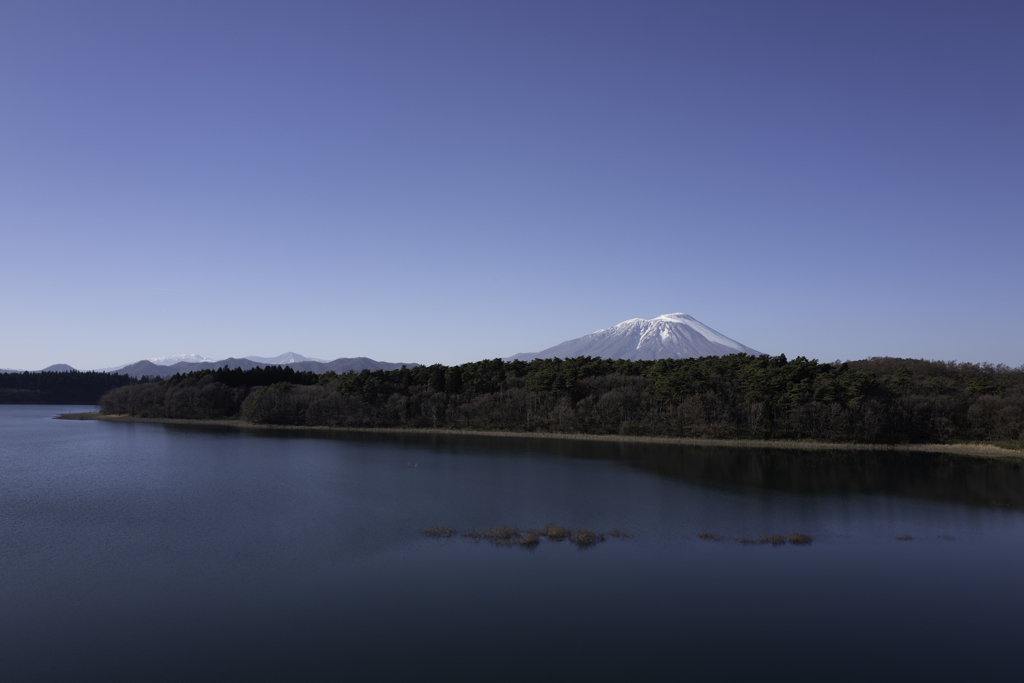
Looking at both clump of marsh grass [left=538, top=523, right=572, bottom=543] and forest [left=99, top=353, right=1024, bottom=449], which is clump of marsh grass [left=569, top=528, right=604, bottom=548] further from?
forest [left=99, top=353, right=1024, bottom=449]

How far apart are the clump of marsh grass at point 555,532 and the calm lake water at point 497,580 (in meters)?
0.86

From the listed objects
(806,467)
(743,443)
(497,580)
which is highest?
(743,443)

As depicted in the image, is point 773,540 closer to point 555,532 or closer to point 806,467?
point 555,532

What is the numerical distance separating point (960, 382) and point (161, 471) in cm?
9422

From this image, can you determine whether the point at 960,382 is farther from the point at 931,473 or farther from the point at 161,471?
the point at 161,471

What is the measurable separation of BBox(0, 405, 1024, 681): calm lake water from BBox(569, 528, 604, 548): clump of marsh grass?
1.00 m

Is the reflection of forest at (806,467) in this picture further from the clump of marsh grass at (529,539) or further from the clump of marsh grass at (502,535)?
the clump of marsh grass at (502,535)

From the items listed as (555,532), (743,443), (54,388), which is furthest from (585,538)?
(54,388)

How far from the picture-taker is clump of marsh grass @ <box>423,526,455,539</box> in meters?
26.4

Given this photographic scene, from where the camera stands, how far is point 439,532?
88.4ft

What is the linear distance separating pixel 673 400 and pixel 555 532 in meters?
51.3

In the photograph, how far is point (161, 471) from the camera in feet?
149

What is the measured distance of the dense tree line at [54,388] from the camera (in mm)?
172875

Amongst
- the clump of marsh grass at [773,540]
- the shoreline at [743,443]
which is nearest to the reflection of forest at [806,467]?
the shoreline at [743,443]
